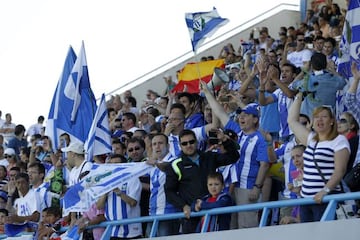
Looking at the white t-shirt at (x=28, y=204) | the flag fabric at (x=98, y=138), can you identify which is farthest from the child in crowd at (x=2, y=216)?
the flag fabric at (x=98, y=138)

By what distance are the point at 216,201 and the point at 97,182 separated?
1720 millimetres

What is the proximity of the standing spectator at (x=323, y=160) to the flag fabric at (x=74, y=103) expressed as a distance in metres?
5.26

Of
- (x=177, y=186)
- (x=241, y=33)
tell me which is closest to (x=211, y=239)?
(x=177, y=186)

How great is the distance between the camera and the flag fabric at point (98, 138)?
13391 millimetres

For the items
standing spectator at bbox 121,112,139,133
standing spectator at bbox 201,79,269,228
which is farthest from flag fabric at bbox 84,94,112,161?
standing spectator at bbox 121,112,139,133

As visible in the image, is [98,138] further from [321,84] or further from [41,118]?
[41,118]

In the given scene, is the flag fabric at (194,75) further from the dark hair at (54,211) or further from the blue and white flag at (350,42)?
the blue and white flag at (350,42)

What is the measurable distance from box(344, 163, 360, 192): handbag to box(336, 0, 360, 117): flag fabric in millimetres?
1956

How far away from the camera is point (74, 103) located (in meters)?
15.0

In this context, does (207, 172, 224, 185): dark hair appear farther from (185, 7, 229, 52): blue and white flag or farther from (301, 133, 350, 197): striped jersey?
(185, 7, 229, 52): blue and white flag

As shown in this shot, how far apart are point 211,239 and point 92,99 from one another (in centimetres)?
456

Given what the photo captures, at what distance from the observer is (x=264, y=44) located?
22234mm

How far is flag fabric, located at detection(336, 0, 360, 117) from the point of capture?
12094 millimetres

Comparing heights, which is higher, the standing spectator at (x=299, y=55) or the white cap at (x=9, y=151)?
the standing spectator at (x=299, y=55)
